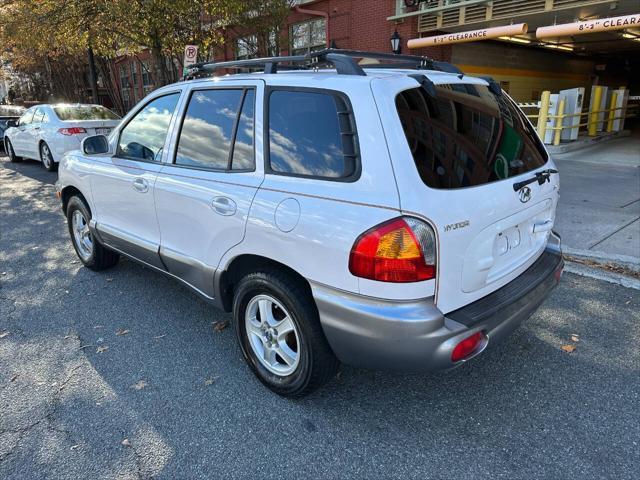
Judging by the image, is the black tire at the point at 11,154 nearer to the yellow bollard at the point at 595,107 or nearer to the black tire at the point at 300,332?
the black tire at the point at 300,332

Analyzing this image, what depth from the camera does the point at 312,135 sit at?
2.53m

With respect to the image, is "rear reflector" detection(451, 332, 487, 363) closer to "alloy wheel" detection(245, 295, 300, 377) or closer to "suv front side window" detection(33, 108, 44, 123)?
"alloy wheel" detection(245, 295, 300, 377)

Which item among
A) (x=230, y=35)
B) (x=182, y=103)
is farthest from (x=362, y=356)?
(x=230, y=35)

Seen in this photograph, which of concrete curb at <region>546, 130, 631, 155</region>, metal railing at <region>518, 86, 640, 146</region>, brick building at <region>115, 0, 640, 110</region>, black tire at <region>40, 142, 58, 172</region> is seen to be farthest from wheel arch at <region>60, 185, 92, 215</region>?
concrete curb at <region>546, 130, 631, 155</region>

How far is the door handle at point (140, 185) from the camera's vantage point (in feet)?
11.6

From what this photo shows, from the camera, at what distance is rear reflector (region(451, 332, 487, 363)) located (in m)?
2.23

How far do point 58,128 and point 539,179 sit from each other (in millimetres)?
10392

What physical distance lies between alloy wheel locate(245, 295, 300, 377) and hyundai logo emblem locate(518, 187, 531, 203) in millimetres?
1453

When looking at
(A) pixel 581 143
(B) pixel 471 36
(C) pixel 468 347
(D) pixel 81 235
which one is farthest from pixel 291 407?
(A) pixel 581 143

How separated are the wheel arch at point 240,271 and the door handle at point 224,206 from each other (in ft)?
0.89

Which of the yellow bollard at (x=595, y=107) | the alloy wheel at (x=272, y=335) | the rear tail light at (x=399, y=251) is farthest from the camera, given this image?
the yellow bollard at (x=595, y=107)

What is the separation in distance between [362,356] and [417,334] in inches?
12.8

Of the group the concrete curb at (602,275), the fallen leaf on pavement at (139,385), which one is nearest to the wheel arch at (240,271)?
the fallen leaf on pavement at (139,385)

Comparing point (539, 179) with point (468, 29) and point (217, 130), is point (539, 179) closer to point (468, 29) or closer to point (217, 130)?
point (217, 130)
